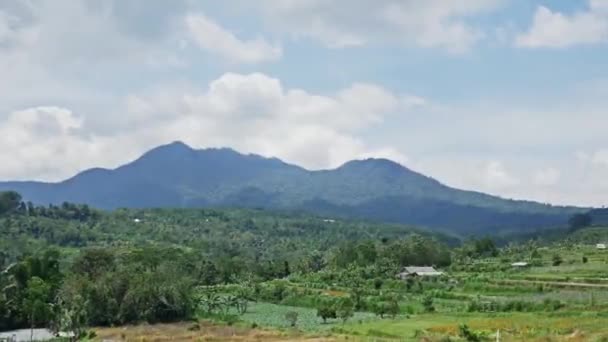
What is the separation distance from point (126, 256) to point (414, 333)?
4435 cm

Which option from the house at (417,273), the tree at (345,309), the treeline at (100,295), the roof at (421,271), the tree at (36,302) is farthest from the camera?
the roof at (421,271)

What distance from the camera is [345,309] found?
68.5 meters

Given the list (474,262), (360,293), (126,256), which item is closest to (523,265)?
(474,262)

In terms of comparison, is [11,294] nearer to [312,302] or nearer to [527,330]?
[312,302]

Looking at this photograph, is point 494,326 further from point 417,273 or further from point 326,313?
point 417,273

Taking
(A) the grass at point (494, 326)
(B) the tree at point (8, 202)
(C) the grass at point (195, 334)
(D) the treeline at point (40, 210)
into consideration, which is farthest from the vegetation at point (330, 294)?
(D) the treeline at point (40, 210)

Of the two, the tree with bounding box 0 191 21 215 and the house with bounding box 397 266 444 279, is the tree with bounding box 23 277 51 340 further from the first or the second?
the tree with bounding box 0 191 21 215

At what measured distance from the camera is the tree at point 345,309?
218 ft

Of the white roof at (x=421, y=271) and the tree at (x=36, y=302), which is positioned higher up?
the white roof at (x=421, y=271)

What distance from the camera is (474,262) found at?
4535 inches

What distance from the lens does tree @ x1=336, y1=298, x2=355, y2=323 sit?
66.4 m

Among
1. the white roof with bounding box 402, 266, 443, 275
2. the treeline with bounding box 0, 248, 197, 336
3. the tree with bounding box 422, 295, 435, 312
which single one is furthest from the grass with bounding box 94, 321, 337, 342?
the white roof with bounding box 402, 266, 443, 275

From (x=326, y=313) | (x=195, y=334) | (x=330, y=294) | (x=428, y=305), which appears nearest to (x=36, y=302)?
(x=195, y=334)

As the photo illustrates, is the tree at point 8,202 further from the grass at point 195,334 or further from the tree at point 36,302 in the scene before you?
the grass at point 195,334
